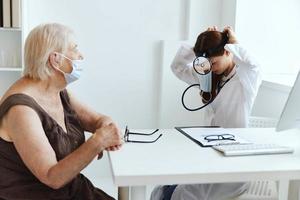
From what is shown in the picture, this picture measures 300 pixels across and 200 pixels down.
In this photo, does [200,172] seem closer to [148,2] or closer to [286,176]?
[286,176]

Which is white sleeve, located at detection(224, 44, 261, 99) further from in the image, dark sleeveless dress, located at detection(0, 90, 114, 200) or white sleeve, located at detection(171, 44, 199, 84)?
dark sleeveless dress, located at detection(0, 90, 114, 200)

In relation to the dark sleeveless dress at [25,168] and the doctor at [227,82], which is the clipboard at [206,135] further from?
the dark sleeveless dress at [25,168]

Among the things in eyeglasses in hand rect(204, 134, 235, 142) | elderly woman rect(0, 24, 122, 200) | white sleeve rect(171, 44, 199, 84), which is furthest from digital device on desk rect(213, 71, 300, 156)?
white sleeve rect(171, 44, 199, 84)

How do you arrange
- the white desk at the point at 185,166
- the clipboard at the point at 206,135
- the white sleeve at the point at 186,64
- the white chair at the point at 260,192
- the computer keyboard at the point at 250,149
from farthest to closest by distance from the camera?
the white sleeve at the point at 186,64 → the white chair at the point at 260,192 → the clipboard at the point at 206,135 → the computer keyboard at the point at 250,149 → the white desk at the point at 185,166

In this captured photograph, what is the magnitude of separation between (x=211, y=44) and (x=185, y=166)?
2.85 ft

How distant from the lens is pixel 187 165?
1.48 m

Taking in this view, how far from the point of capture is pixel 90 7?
10.2ft

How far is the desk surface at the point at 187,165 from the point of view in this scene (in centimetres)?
139

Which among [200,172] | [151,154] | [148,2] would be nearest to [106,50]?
[148,2]

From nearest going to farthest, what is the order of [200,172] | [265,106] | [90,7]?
[200,172]
[265,106]
[90,7]

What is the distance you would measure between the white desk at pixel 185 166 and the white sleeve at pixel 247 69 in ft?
1.42

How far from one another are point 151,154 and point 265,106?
154 cm

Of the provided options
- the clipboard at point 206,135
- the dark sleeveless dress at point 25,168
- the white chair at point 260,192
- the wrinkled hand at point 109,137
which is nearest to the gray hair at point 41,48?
the dark sleeveless dress at point 25,168

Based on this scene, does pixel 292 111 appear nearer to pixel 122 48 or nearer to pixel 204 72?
pixel 204 72
